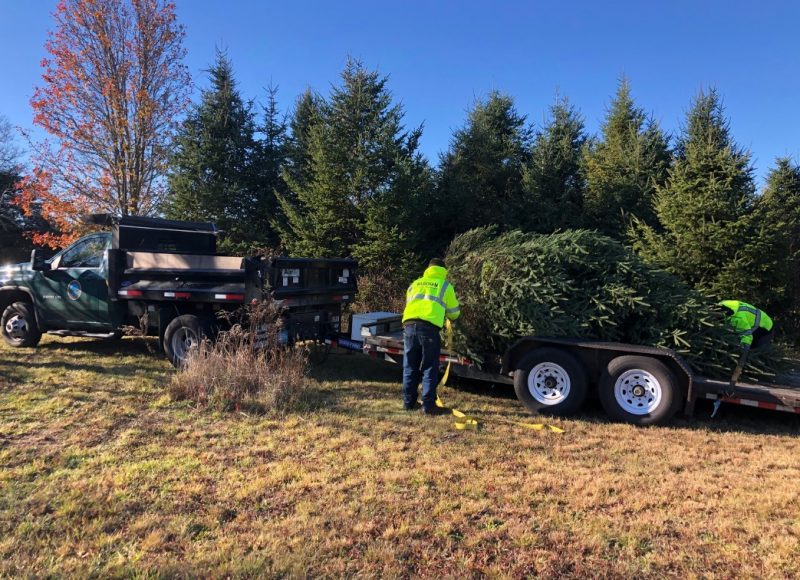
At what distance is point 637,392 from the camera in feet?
18.9

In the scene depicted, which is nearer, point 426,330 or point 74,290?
point 426,330

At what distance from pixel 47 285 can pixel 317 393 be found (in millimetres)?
5631

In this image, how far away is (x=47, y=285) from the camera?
8.84 meters

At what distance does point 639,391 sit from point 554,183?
375 inches

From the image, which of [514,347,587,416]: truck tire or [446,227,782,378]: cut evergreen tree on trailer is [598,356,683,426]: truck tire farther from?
[446,227,782,378]: cut evergreen tree on trailer

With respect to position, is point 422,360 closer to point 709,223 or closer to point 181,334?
point 181,334

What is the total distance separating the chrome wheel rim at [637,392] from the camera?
571 centimetres

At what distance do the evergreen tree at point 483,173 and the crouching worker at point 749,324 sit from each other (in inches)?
286

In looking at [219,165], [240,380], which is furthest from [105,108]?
[240,380]

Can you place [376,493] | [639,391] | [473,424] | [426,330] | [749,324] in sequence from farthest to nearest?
1. [749,324]
2. [426,330]
3. [639,391]
4. [473,424]
5. [376,493]

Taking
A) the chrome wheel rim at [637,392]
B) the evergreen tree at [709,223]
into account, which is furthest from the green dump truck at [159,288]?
the evergreen tree at [709,223]

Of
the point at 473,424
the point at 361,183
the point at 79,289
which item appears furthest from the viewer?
the point at 361,183

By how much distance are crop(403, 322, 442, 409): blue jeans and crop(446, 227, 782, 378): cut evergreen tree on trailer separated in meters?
0.68

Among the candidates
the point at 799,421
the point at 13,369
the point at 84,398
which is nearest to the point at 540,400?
the point at 799,421
